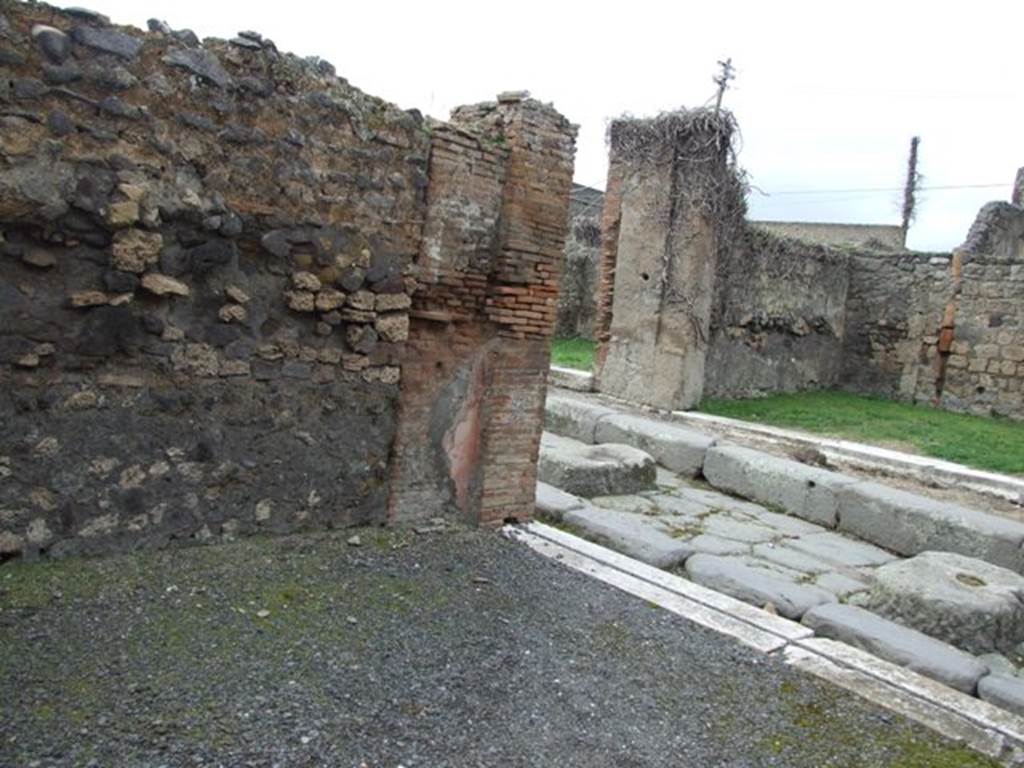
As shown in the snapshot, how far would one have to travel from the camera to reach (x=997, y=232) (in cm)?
1302

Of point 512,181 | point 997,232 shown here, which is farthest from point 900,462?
point 997,232

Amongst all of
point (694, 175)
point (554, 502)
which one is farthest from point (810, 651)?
point (694, 175)

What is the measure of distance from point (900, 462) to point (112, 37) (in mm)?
7180

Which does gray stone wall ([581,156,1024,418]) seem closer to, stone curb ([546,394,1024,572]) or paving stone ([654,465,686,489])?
stone curb ([546,394,1024,572])

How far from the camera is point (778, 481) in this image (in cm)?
700

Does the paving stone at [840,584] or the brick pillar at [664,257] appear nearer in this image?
the paving stone at [840,584]

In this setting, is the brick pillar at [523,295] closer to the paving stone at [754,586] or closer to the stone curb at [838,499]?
the paving stone at [754,586]

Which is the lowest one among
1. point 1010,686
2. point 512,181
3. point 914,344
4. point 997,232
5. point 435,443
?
point 1010,686

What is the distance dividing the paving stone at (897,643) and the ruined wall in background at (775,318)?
248 inches

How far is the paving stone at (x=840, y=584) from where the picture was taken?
16.5 ft

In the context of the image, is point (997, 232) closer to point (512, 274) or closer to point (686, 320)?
point (686, 320)

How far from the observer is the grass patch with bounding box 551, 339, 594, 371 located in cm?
1261

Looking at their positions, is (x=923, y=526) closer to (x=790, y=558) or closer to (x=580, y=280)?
(x=790, y=558)

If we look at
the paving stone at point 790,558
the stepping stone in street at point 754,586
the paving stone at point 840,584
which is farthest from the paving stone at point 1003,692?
the paving stone at point 790,558
